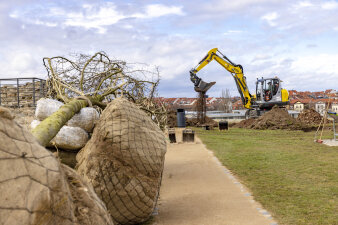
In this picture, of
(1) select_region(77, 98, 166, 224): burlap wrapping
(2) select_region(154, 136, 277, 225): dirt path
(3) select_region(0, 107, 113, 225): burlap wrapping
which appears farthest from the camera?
(2) select_region(154, 136, 277, 225): dirt path

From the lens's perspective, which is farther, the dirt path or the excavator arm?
the excavator arm

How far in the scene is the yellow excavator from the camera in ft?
83.8

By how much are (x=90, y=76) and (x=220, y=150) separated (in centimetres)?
791

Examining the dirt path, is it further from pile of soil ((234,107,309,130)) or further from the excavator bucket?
pile of soil ((234,107,309,130))

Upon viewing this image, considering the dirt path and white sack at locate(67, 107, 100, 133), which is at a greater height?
white sack at locate(67, 107, 100, 133)

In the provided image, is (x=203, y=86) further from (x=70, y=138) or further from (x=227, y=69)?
(x=70, y=138)

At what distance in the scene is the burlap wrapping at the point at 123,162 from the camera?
3.91 meters

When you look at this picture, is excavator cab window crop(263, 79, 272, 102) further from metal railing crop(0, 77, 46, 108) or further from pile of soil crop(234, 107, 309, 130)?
metal railing crop(0, 77, 46, 108)

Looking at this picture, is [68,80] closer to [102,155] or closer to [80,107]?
[80,107]

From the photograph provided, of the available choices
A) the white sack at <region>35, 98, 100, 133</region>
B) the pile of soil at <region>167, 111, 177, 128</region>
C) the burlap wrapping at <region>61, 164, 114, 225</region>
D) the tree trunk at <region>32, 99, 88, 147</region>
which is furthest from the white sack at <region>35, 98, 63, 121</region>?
the pile of soil at <region>167, 111, 177, 128</region>

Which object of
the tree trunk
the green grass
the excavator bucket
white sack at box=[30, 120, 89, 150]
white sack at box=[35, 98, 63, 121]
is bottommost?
the green grass

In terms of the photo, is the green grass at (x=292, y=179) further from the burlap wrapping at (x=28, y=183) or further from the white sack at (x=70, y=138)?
the burlap wrapping at (x=28, y=183)

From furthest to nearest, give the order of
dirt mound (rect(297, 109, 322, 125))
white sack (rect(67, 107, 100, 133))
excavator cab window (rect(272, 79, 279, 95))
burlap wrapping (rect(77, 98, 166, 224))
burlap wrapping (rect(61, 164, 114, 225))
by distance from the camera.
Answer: dirt mound (rect(297, 109, 322, 125))
excavator cab window (rect(272, 79, 279, 95))
white sack (rect(67, 107, 100, 133))
burlap wrapping (rect(77, 98, 166, 224))
burlap wrapping (rect(61, 164, 114, 225))

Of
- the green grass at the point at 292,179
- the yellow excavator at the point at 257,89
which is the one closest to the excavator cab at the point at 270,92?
the yellow excavator at the point at 257,89
